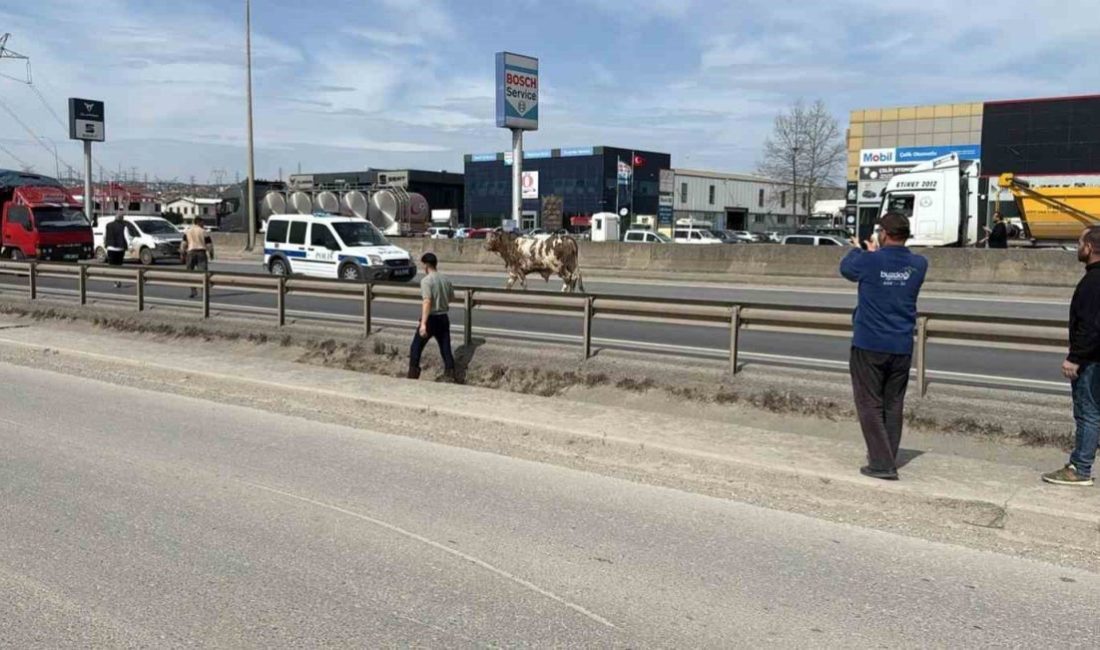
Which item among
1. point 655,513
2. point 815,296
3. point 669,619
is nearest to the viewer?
point 669,619

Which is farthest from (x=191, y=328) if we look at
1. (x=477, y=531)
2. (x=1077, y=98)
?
(x=1077, y=98)

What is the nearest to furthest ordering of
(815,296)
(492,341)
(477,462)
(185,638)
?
(185,638) → (477,462) → (492,341) → (815,296)

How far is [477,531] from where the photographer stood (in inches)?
226

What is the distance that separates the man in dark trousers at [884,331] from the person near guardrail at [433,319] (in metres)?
5.85

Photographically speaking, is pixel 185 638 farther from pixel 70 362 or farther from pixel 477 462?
pixel 70 362

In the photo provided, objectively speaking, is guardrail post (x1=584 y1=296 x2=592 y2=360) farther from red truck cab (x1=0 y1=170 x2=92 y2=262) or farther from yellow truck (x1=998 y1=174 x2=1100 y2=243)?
yellow truck (x1=998 y1=174 x2=1100 y2=243)

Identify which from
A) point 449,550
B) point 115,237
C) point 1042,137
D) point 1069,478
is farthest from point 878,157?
point 449,550

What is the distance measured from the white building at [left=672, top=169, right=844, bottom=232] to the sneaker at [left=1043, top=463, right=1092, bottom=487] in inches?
3958

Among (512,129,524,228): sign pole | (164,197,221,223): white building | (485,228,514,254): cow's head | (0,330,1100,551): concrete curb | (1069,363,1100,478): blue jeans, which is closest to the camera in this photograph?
(0,330,1100,551): concrete curb

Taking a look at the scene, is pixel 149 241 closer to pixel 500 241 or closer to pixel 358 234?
pixel 358 234

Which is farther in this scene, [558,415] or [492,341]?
[492,341]

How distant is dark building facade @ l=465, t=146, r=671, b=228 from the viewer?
344 feet

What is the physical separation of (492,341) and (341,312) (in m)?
4.80

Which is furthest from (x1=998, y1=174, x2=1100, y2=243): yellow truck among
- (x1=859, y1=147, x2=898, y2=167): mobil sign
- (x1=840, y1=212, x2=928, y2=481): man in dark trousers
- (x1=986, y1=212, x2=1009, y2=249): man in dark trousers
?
(x1=859, y1=147, x2=898, y2=167): mobil sign
